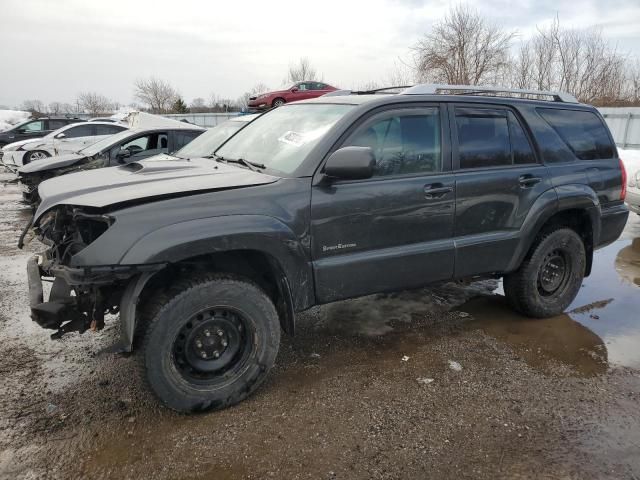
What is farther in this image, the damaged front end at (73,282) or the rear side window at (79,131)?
the rear side window at (79,131)

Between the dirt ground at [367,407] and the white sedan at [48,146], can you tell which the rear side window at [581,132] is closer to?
the dirt ground at [367,407]

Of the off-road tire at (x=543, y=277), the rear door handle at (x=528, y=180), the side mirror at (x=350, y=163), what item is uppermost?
the side mirror at (x=350, y=163)

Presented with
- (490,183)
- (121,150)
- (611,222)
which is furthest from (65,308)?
(121,150)

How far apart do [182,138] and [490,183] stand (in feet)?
21.6

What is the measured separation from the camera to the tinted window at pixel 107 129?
14.0 meters

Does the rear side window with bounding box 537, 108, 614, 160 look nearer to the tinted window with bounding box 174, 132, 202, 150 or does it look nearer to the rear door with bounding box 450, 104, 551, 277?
the rear door with bounding box 450, 104, 551, 277

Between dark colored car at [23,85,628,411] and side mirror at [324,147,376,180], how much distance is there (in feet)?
0.04

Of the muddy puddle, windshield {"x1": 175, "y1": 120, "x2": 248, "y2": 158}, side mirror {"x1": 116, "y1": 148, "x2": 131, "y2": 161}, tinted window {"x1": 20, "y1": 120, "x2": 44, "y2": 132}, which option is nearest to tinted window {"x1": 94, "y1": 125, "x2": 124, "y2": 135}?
tinted window {"x1": 20, "y1": 120, "x2": 44, "y2": 132}

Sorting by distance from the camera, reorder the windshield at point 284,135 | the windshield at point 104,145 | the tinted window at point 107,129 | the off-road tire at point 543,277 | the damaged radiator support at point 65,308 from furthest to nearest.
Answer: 1. the tinted window at point 107,129
2. the windshield at point 104,145
3. the off-road tire at point 543,277
4. the windshield at point 284,135
5. the damaged radiator support at point 65,308

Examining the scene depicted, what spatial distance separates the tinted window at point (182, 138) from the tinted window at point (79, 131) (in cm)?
676

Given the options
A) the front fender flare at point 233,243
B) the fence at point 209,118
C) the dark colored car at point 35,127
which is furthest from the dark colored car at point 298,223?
the fence at point 209,118

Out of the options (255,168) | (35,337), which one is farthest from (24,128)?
(255,168)

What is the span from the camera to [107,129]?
1417cm

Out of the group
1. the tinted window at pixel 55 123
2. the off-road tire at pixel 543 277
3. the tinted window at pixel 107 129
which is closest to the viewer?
the off-road tire at pixel 543 277
